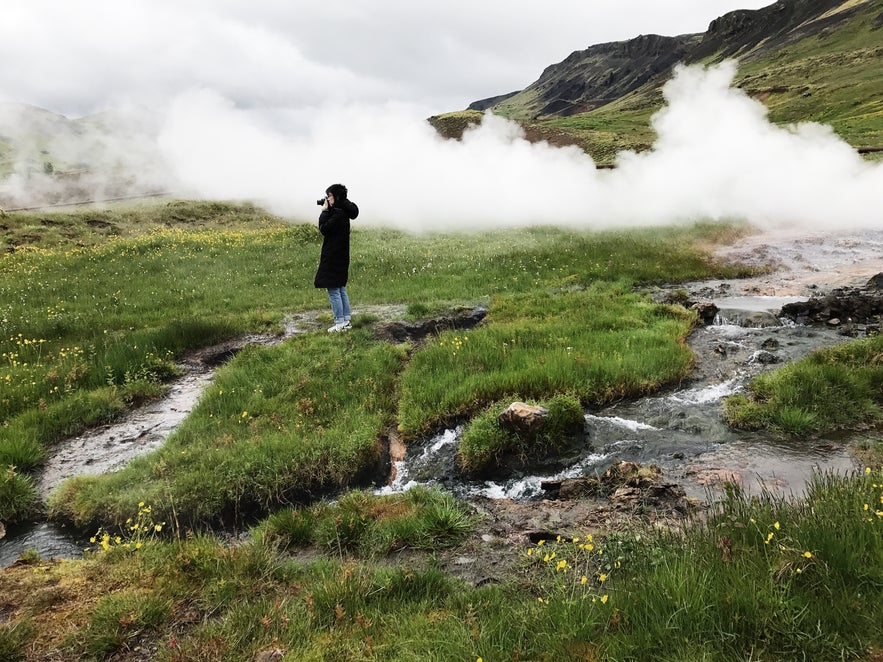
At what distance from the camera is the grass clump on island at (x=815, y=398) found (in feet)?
27.1

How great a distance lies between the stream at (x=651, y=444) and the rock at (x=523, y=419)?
668 millimetres

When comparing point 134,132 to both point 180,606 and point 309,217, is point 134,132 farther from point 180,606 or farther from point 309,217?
point 180,606

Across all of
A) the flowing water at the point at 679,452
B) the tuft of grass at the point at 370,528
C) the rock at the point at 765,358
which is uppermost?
the rock at the point at 765,358

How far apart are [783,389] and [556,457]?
4.63m

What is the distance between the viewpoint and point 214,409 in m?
9.91

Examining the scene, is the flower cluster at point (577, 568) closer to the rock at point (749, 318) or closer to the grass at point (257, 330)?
the grass at point (257, 330)

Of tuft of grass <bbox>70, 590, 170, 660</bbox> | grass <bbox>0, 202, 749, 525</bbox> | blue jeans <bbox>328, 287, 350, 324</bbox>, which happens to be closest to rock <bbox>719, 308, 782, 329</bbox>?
grass <bbox>0, 202, 749, 525</bbox>

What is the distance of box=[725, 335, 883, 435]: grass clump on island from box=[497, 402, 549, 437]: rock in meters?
3.55

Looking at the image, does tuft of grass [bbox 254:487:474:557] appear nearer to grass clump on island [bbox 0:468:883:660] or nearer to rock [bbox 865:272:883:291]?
grass clump on island [bbox 0:468:883:660]

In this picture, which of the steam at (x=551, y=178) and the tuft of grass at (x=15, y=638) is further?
the steam at (x=551, y=178)

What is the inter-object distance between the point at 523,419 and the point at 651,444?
2243 millimetres

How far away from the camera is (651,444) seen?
A: 27.4 ft

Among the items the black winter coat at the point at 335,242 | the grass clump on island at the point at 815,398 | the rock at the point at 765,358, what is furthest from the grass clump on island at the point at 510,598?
the black winter coat at the point at 335,242

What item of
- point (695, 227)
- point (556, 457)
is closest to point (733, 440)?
point (556, 457)
